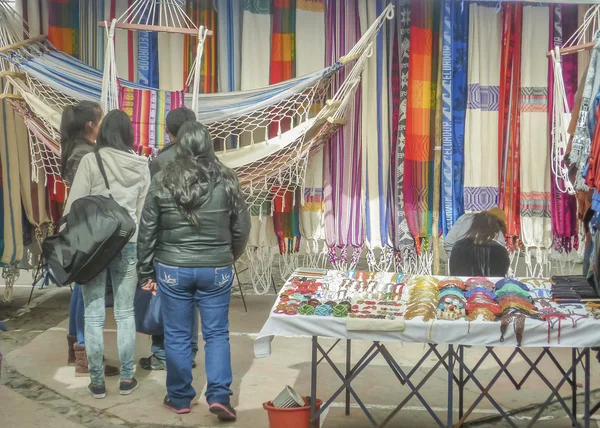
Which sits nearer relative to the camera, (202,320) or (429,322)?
(429,322)

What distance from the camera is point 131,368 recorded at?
439cm

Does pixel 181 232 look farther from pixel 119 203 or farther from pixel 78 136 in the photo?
pixel 78 136

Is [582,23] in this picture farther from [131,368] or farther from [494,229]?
[131,368]

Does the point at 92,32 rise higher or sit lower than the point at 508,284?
higher

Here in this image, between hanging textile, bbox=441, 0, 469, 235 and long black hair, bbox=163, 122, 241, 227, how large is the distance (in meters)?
2.42

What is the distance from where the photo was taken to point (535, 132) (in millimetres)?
5914

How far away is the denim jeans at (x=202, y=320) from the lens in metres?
3.90

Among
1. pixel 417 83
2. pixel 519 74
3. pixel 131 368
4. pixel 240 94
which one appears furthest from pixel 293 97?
pixel 131 368

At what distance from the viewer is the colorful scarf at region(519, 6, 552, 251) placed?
588 centimetres

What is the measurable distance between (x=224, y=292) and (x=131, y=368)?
0.76m

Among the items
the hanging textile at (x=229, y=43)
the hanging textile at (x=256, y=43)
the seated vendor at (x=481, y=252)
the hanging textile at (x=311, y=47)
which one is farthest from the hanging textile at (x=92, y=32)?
the seated vendor at (x=481, y=252)

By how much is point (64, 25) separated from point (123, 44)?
419mm

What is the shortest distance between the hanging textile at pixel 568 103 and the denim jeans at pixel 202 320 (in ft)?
9.30

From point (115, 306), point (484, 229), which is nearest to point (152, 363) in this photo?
point (115, 306)
